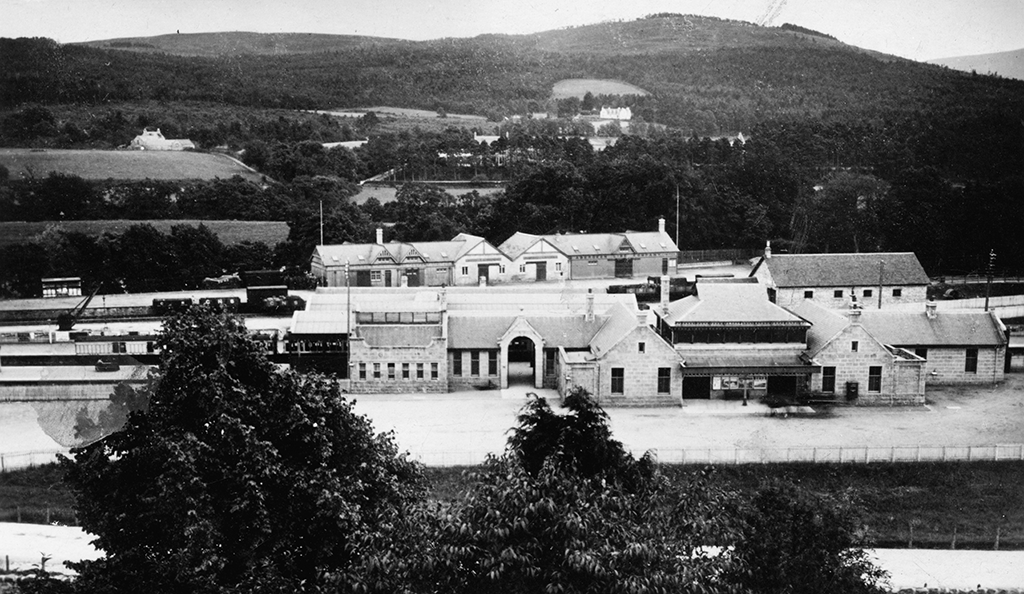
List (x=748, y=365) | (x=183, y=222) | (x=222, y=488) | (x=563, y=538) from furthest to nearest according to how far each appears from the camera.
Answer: (x=183, y=222) → (x=748, y=365) → (x=222, y=488) → (x=563, y=538)

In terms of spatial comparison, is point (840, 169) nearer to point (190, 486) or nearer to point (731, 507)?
point (731, 507)

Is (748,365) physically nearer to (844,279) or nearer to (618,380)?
(618,380)

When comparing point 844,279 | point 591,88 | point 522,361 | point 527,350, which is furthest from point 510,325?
point 591,88

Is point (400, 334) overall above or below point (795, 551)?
above

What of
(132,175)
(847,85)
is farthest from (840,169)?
(132,175)

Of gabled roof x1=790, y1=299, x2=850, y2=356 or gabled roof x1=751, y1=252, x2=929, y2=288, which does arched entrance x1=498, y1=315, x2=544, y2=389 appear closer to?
gabled roof x1=790, y1=299, x2=850, y2=356

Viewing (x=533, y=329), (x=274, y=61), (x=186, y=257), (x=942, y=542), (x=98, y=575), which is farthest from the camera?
(x=274, y=61)
